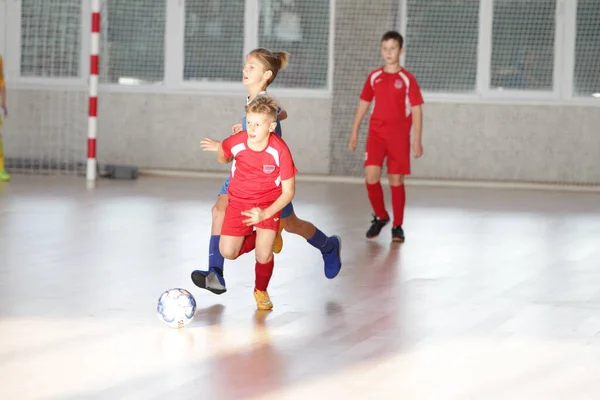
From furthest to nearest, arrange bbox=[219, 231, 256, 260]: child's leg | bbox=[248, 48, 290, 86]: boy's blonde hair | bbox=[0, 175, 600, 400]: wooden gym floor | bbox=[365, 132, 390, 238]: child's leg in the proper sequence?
bbox=[365, 132, 390, 238]: child's leg < bbox=[248, 48, 290, 86]: boy's blonde hair < bbox=[219, 231, 256, 260]: child's leg < bbox=[0, 175, 600, 400]: wooden gym floor

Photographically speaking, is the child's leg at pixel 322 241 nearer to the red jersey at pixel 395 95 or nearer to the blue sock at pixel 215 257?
the blue sock at pixel 215 257

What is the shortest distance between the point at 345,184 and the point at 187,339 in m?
7.10

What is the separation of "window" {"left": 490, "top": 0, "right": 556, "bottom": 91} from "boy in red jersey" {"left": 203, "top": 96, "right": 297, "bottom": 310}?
7529 mm

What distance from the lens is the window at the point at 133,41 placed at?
12141 millimetres

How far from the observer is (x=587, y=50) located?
11789 mm

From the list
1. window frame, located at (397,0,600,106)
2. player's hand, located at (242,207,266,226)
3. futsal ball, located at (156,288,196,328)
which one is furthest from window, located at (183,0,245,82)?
futsal ball, located at (156,288,196,328)

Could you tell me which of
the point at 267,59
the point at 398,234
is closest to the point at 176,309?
the point at 267,59

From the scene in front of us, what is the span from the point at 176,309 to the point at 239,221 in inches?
23.9

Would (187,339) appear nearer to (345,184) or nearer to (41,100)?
(345,184)

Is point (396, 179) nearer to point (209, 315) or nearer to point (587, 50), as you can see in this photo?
point (209, 315)

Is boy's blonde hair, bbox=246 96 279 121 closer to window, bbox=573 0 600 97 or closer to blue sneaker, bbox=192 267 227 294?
blue sneaker, bbox=192 267 227 294

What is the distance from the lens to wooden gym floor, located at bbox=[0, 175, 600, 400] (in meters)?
3.67

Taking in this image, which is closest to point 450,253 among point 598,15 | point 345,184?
point 345,184

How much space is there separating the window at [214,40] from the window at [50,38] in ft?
4.07
